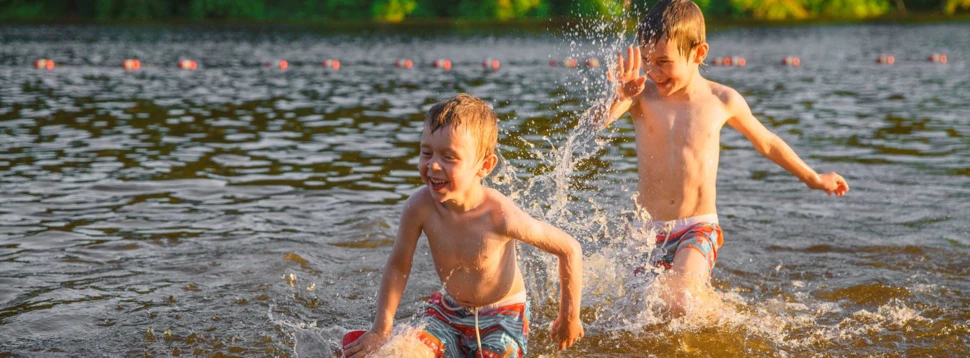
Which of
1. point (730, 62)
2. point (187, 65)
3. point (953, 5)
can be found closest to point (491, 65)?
point (730, 62)

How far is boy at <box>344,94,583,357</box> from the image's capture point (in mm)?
4246

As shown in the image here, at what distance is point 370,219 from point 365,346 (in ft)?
14.5

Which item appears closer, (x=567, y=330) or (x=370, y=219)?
(x=567, y=330)

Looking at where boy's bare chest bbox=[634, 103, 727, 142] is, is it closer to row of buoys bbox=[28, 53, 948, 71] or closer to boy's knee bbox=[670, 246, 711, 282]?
boy's knee bbox=[670, 246, 711, 282]

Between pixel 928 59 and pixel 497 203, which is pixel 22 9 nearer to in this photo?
pixel 928 59

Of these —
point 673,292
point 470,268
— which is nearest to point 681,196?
point 673,292

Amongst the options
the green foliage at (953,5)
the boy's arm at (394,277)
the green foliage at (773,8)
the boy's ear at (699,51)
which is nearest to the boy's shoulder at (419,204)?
the boy's arm at (394,277)

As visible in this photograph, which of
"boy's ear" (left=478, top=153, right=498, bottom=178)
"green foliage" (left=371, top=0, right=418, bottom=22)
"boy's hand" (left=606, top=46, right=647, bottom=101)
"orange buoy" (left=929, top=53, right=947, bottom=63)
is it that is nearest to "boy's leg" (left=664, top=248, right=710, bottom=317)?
"boy's hand" (left=606, top=46, right=647, bottom=101)

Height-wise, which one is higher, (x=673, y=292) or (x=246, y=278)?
(x=673, y=292)

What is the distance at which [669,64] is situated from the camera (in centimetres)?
580

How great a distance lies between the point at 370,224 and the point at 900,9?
56656 millimetres

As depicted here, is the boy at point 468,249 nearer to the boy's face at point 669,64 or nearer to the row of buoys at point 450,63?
the boy's face at point 669,64

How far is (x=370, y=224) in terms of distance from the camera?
8664 mm

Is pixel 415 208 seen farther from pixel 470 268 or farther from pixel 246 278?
pixel 246 278
